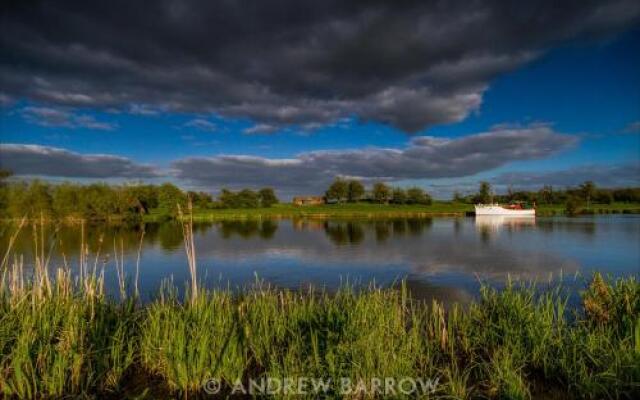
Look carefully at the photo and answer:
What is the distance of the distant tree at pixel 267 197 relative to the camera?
15338 cm

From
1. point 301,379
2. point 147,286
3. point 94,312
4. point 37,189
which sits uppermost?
point 37,189

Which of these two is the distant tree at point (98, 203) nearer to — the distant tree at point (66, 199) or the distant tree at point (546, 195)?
the distant tree at point (66, 199)

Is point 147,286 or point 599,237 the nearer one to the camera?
point 147,286

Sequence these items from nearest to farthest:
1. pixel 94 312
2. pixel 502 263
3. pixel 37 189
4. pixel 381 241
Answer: pixel 94 312
pixel 502 263
pixel 381 241
pixel 37 189

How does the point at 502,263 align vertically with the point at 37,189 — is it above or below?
below

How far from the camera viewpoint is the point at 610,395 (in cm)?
578

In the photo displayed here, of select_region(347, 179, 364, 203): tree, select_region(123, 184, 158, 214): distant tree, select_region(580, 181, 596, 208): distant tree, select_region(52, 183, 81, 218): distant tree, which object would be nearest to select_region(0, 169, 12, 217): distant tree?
select_region(52, 183, 81, 218): distant tree

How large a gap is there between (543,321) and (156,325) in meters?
7.09

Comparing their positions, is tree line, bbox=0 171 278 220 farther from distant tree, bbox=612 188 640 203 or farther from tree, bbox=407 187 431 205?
distant tree, bbox=612 188 640 203

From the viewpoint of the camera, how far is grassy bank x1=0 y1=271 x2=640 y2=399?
588 centimetres

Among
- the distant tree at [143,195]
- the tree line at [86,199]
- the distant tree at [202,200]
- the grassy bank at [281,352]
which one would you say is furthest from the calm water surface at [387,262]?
the distant tree at [202,200]

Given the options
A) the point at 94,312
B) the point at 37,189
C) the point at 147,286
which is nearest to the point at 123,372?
the point at 94,312

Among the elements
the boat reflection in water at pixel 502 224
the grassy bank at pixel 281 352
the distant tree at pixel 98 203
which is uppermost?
the distant tree at pixel 98 203

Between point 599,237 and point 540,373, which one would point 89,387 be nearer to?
point 540,373
